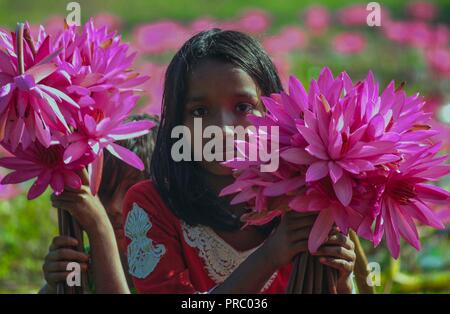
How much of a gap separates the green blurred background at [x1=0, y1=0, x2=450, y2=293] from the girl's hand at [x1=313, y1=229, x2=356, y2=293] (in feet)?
2.08

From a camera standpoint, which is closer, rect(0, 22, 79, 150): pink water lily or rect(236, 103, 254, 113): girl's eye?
rect(0, 22, 79, 150): pink water lily

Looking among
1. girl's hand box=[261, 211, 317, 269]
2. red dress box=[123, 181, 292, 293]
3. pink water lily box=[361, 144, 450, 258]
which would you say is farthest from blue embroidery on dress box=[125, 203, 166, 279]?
pink water lily box=[361, 144, 450, 258]

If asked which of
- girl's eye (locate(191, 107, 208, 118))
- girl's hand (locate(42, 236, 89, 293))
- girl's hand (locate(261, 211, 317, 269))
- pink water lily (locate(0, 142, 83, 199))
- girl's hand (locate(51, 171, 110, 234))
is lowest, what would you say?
girl's hand (locate(42, 236, 89, 293))

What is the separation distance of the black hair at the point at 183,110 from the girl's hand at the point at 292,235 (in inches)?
13.6

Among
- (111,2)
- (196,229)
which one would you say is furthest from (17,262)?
(111,2)

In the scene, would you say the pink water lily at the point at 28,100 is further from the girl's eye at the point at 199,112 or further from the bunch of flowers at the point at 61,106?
the girl's eye at the point at 199,112

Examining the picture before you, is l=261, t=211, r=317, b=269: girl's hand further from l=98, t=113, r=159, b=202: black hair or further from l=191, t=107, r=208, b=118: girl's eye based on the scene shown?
l=98, t=113, r=159, b=202: black hair

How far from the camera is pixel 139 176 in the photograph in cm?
212

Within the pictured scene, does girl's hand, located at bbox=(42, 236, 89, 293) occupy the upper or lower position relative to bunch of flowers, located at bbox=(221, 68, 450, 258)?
lower

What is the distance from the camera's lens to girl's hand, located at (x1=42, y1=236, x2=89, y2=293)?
1.67 m

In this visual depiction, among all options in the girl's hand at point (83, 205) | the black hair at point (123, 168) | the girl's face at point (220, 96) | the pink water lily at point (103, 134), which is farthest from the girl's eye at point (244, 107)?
the black hair at point (123, 168)

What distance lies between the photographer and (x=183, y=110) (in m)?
1.78

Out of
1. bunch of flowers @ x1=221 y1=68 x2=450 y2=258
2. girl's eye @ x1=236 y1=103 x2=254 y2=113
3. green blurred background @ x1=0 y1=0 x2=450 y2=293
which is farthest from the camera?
green blurred background @ x1=0 y1=0 x2=450 y2=293
